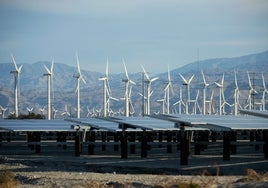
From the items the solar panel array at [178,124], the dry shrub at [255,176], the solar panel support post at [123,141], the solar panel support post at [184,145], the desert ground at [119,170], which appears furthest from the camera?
the solar panel support post at [123,141]

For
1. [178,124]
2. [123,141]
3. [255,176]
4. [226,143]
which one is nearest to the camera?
[255,176]

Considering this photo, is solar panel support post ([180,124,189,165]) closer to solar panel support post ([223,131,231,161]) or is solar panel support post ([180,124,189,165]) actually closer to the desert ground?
the desert ground

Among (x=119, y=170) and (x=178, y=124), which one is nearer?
(x=119, y=170)

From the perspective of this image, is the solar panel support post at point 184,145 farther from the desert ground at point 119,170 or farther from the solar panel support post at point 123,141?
the solar panel support post at point 123,141

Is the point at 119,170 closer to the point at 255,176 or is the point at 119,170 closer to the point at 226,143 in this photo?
the point at 226,143

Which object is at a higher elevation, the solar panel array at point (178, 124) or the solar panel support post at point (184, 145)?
the solar panel array at point (178, 124)

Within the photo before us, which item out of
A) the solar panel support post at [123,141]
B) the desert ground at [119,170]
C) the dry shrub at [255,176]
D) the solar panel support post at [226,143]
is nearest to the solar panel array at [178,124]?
the solar panel support post at [123,141]

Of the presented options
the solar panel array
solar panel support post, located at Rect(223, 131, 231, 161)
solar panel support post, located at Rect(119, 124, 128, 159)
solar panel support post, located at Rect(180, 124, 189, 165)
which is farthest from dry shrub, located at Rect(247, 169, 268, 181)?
solar panel support post, located at Rect(119, 124, 128, 159)

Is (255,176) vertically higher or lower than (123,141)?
higher

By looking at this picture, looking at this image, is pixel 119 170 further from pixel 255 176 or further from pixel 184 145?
pixel 255 176

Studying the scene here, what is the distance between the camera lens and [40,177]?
28.9m

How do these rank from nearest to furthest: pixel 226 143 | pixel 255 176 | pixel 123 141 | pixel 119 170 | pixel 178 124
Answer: pixel 255 176 → pixel 119 170 → pixel 178 124 → pixel 226 143 → pixel 123 141

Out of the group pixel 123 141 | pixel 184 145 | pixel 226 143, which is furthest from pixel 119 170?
pixel 226 143

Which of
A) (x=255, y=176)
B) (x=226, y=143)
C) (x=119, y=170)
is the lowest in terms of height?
(x=119, y=170)
